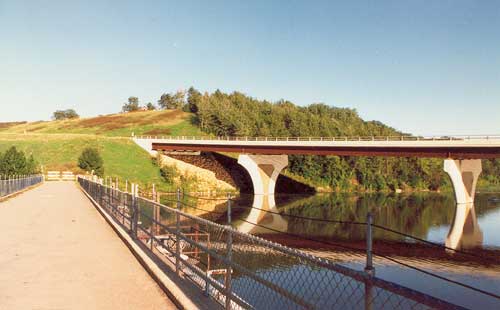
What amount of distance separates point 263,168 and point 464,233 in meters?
44.4

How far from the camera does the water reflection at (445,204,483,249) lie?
2790 centimetres

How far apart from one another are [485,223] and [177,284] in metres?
37.3

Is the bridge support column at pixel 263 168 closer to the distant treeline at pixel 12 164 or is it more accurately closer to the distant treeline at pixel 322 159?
the distant treeline at pixel 322 159

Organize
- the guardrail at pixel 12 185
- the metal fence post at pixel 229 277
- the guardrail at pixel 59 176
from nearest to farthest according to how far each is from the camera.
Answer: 1. the metal fence post at pixel 229 277
2. the guardrail at pixel 12 185
3. the guardrail at pixel 59 176

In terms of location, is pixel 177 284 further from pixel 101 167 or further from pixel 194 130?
pixel 194 130

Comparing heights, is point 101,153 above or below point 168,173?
above

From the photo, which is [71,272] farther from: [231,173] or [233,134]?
[233,134]

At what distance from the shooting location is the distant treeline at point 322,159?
314 feet

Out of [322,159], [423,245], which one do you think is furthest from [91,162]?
[423,245]

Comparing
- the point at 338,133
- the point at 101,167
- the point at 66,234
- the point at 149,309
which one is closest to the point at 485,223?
the point at 66,234

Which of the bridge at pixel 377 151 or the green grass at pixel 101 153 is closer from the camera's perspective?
the bridge at pixel 377 151

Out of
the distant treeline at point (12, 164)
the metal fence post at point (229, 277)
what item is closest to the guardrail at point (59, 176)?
the distant treeline at point (12, 164)

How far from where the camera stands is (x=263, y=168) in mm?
74812

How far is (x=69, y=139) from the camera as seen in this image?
89312 mm
